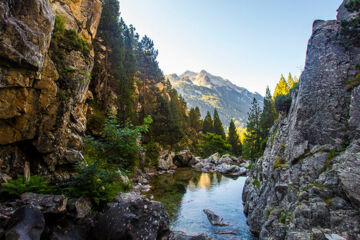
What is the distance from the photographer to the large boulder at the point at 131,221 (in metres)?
6.95

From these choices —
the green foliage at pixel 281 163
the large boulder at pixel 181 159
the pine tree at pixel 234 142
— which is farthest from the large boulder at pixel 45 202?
the pine tree at pixel 234 142

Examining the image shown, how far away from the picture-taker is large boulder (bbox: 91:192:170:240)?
22.8 feet

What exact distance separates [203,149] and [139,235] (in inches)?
2509

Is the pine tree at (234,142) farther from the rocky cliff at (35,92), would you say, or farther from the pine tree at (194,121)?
the rocky cliff at (35,92)

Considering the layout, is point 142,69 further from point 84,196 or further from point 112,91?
point 84,196

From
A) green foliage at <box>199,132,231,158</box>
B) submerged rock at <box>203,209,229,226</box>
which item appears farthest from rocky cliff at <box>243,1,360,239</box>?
green foliage at <box>199,132,231,158</box>

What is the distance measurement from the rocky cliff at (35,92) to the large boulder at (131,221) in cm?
411

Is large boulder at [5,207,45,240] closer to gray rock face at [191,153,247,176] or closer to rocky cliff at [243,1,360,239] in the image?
rocky cliff at [243,1,360,239]

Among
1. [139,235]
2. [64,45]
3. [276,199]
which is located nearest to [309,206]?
[276,199]

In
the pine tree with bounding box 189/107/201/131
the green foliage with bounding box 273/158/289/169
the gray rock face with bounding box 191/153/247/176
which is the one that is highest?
the pine tree with bounding box 189/107/201/131

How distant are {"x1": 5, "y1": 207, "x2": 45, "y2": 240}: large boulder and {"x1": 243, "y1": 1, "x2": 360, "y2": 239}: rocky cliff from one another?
31.3ft

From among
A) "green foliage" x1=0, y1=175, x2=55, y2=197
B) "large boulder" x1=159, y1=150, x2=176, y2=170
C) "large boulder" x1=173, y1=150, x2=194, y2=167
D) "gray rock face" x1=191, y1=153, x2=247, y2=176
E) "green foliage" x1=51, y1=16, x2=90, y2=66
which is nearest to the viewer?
"green foliage" x1=0, y1=175, x2=55, y2=197

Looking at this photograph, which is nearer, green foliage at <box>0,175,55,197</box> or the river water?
green foliage at <box>0,175,55,197</box>

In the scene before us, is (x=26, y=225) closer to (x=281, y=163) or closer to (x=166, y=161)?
(x=281, y=163)
